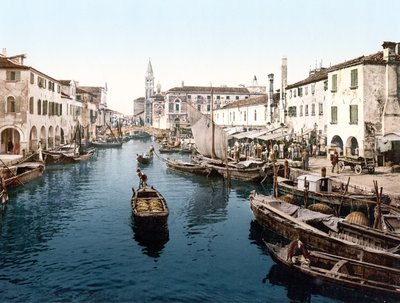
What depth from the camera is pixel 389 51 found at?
30.7 meters

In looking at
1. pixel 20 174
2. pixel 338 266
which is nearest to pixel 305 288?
pixel 338 266

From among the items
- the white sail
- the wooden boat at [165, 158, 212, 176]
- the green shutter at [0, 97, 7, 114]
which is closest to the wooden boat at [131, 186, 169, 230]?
the white sail

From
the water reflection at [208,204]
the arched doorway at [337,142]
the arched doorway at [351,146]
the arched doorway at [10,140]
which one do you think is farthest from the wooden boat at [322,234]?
the arched doorway at [10,140]

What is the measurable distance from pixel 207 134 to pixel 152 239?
20.6 metres

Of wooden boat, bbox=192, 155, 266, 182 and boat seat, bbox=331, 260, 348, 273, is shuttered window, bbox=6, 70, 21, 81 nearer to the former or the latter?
wooden boat, bbox=192, 155, 266, 182

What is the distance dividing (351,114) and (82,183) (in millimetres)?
24444

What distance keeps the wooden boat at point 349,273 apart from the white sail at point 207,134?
21753mm

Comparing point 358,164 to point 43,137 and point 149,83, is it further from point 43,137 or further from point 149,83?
point 149,83

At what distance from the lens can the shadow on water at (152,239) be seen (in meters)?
16.1

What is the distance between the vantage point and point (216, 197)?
27188mm

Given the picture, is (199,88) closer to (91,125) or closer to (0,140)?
(91,125)

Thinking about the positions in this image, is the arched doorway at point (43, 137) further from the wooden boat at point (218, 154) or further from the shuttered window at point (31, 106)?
the wooden boat at point (218, 154)

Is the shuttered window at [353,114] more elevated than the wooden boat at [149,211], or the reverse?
the shuttered window at [353,114]

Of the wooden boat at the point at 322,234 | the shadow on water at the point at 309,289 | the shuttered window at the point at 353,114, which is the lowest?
the shadow on water at the point at 309,289
